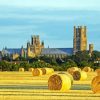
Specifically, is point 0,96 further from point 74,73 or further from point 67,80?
point 74,73

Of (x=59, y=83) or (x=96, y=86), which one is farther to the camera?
(x=59, y=83)

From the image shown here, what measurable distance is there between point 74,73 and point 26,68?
47.9 m

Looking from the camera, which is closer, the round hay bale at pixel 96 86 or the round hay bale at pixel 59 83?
the round hay bale at pixel 96 86

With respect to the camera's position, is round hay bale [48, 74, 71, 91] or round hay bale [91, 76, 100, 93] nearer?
round hay bale [91, 76, 100, 93]

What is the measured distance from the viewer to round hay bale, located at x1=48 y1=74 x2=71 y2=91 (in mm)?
31359

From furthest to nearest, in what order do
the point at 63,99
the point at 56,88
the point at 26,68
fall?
1. the point at 26,68
2. the point at 56,88
3. the point at 63,99

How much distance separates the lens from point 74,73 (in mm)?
49312

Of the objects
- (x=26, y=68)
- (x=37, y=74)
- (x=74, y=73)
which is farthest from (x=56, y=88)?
(x=26, y=68)

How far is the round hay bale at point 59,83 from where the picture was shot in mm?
31359

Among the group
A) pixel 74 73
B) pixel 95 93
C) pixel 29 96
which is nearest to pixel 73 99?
pixel 29 96

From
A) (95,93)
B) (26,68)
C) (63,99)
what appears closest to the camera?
(63,99)

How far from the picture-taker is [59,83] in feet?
103

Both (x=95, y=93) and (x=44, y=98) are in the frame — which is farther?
(x=95, y=93)

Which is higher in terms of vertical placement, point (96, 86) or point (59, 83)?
point (59, 83)
